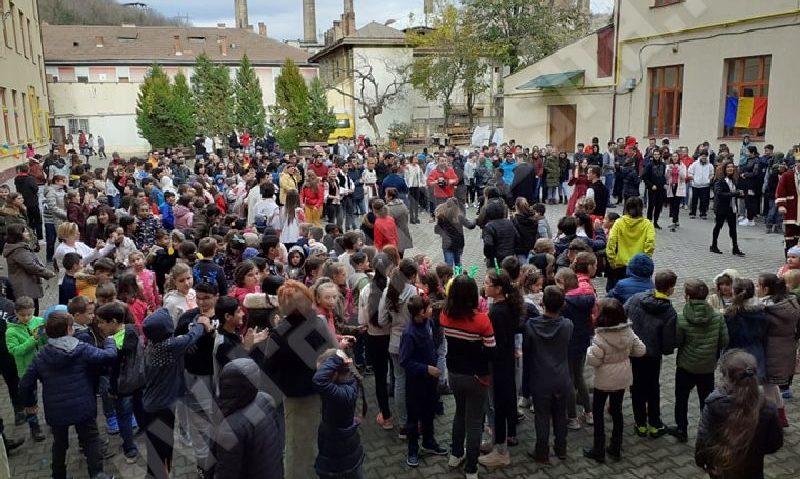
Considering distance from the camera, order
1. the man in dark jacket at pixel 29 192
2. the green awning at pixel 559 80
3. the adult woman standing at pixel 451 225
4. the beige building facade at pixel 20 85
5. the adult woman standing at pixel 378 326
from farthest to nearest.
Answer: the green awning at pixel 559 80 < the beige building facade at pixel 20 85 < the man in dark jacket at pixel 29 192 < the adult woman standing at pixel 451 225 < the adult woman standing at pixel 378 326

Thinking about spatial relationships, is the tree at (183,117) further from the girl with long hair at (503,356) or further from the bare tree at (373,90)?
the girl with long hair at (503,356)

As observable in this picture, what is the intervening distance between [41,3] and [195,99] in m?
41.4

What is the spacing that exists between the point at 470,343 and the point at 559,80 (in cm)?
2047

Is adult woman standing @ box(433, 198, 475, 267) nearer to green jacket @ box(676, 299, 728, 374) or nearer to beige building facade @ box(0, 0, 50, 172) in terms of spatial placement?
green jacket @ box(676, 299, 728, 374)

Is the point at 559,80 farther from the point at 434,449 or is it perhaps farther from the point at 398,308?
the point at 434,449

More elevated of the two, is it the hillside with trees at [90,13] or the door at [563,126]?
the hillside with trees at [90,13]

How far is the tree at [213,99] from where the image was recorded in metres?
36.3

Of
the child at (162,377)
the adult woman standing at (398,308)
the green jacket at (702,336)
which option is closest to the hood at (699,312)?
the green jacket at (702,336)

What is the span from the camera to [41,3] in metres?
65.2

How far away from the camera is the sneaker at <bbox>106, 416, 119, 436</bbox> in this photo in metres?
5.67

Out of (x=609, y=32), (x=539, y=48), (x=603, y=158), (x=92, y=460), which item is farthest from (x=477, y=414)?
(x=539, y=48)

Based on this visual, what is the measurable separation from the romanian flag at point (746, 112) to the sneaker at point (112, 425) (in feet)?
56.1

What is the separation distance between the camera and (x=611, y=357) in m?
4.86

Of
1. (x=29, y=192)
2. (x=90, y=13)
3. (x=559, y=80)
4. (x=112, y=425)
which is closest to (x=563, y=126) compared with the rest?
(x=559, y=80)
